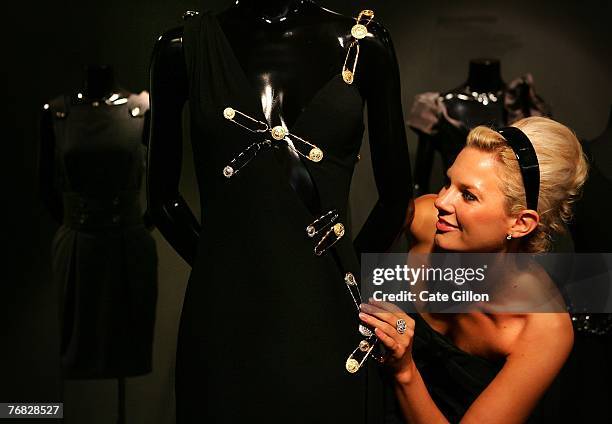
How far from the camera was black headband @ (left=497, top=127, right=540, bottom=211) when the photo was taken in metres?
1.82

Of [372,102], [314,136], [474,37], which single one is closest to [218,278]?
[314,136]

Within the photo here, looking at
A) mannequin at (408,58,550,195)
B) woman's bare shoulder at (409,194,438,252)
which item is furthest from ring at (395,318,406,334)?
mannequin at (408,58,550,195)

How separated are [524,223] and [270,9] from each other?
599mm

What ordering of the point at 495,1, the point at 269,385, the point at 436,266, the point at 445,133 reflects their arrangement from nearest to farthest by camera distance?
the point at 269,385 → the point at 436,266 → the point at 495,1 → the point at 445,133

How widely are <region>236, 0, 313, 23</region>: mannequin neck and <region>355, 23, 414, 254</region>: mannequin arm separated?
5.2 inches

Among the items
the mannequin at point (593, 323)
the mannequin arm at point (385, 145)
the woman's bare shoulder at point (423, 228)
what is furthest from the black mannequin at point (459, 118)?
the mannequin arm at point (385, 145)

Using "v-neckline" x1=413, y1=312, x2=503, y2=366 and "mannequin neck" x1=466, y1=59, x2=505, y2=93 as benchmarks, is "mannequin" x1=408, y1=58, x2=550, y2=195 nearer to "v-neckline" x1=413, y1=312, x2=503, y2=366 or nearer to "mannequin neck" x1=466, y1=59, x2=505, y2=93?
"mannequin neck" x1=466, y1=59, x2=505, y2=93

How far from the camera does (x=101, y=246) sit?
2.12m

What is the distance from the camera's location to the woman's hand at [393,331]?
5.65ft

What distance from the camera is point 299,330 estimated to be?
5.38 feet

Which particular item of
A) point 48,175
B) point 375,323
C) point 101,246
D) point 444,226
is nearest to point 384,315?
point 375,323

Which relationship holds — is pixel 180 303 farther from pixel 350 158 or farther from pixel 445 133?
pixel 445 133

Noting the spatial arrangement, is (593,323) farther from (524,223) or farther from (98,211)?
(98,211)

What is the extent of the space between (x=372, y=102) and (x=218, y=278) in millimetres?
384
